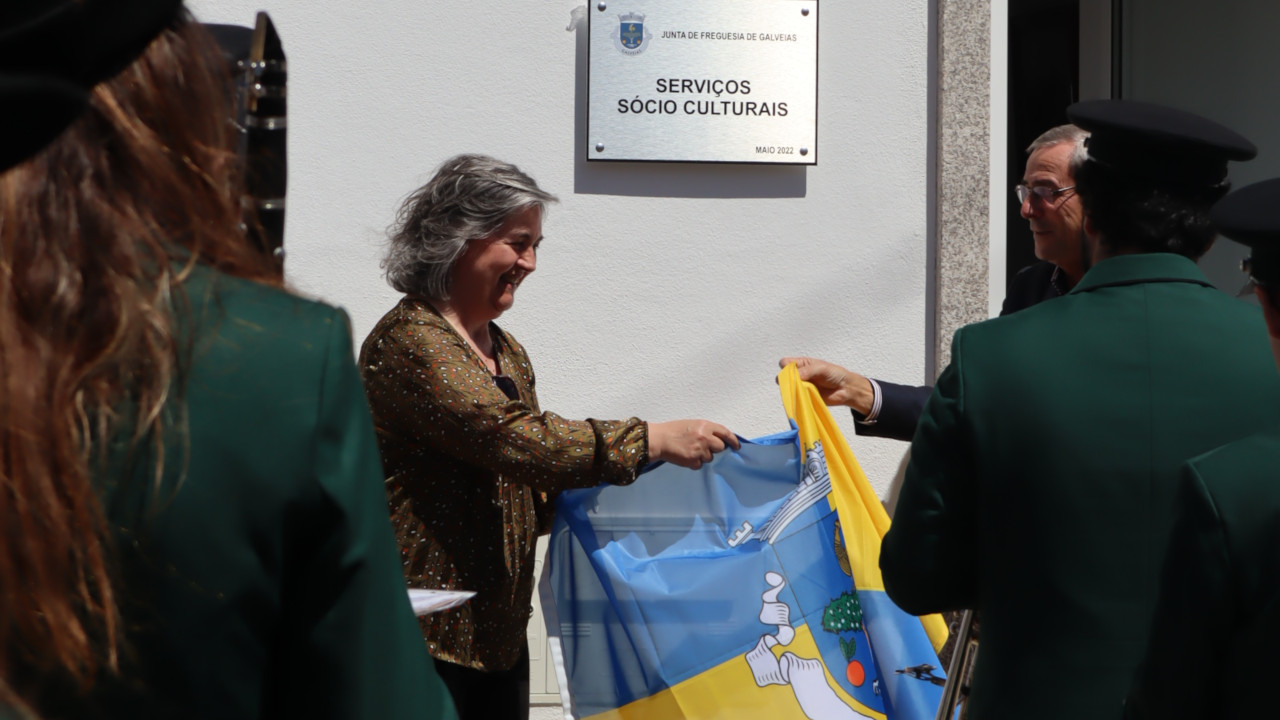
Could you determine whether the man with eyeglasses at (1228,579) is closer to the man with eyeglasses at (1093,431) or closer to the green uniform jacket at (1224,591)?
the green uniform jacket at (1224,591)

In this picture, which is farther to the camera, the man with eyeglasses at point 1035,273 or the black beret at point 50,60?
the man with eyeglasses at point 1035,273

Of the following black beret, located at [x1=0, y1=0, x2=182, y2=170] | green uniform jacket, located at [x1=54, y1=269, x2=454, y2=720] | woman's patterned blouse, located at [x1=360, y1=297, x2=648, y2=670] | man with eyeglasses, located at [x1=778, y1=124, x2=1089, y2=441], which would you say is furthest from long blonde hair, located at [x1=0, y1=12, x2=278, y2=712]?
man with eyeglasses, located at [x1=778, y1=124, x2=1089, y2=441]

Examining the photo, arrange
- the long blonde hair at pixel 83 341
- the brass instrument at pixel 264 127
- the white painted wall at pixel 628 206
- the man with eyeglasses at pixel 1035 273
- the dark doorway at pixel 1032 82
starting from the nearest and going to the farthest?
the long blonde hair at pixel 83 341 < the brass instrument at pixel 264 127 < the man with eyeglasses at pixel 1035 273 < the white painted wall at pixel 628 206 < the dark doorway at pixel 1032 82

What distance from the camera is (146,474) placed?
0.91m

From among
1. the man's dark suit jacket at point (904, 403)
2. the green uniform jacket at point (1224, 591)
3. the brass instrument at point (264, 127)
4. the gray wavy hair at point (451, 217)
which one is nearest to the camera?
the brass instrument at point (264, 127)

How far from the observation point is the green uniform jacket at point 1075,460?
204 cm

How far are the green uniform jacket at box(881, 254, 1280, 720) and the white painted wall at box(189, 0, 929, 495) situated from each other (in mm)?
2480

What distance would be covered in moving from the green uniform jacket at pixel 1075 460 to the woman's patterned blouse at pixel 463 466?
0.96 meters

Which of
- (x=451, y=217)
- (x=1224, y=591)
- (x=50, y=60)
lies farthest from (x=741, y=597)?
(x=50, y=60)

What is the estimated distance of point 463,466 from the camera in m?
2.93

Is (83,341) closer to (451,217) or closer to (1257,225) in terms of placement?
(1257,225)

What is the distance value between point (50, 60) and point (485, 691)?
248 centimetres

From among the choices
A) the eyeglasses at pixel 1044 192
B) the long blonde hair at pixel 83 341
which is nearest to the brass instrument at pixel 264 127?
the long blonde hair at pixel 83 341

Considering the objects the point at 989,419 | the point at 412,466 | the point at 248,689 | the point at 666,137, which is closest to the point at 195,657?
the point at 248,689
